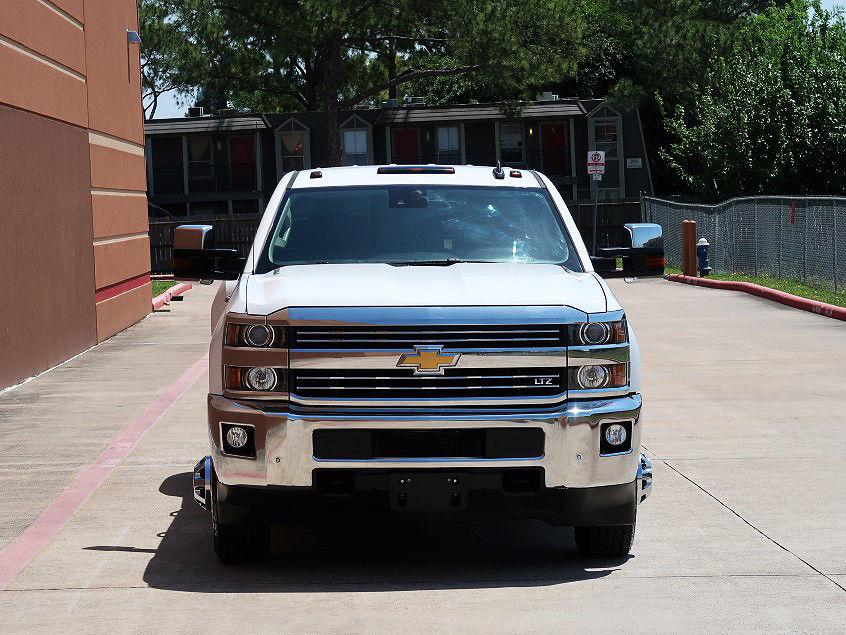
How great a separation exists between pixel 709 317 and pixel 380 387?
50.3 ft

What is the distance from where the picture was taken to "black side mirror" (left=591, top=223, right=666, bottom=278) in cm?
788

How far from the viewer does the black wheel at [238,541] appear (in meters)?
6.73

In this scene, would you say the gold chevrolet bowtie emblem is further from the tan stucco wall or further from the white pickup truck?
the tan stucco wall

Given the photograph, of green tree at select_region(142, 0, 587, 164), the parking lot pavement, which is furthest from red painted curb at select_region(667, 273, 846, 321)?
green tree at select_region(142, 0, 587, 164)

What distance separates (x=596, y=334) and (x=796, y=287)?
19.9 m

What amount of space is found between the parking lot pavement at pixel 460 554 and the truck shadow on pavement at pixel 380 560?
0.02 m

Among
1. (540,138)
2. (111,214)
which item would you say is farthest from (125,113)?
(540,138)

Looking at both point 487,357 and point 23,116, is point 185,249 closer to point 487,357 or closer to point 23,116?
point 487,357

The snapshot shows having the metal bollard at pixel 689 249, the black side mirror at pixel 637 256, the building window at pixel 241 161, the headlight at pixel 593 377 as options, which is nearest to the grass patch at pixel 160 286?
the metal bollard at pixel 689 249

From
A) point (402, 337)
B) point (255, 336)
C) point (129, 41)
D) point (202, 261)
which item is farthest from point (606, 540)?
point (129, 41)

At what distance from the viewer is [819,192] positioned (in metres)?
35.4

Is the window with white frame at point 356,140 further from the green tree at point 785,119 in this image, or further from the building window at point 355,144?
the green tree at point 785,119

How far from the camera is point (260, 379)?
20.8ft

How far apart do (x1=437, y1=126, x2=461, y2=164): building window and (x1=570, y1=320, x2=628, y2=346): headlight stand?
56.4 metres
